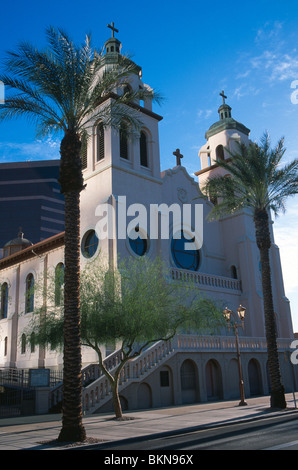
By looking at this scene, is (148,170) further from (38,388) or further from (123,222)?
(38,388)

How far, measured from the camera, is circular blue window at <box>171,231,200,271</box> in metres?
30.6

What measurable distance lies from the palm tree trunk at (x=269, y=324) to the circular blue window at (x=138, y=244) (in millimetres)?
8268

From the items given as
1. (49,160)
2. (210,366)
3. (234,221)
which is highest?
(49,160)

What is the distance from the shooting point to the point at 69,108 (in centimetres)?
1466

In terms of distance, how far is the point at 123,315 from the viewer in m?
16.8

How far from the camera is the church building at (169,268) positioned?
72.7 feet

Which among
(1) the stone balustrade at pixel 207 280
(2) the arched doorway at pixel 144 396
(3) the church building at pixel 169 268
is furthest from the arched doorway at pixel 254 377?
(2) the arched doorway at pixel 144 396

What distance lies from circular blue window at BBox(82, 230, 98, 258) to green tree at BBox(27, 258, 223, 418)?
766 cm

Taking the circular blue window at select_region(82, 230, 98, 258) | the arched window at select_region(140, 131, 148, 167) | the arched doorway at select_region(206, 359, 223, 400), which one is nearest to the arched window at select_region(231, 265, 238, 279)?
the arched doorway at select_region(206, 359, 223, 400)

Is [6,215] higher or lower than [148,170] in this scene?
higher

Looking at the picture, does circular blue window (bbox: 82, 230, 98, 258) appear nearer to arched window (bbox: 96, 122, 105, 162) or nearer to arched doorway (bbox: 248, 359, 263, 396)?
arched window (bbox: 96, 122, 105, 162)

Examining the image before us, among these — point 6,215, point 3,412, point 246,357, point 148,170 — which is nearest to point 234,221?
point 148,170

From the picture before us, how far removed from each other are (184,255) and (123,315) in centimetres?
1488

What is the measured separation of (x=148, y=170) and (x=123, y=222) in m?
5.73
